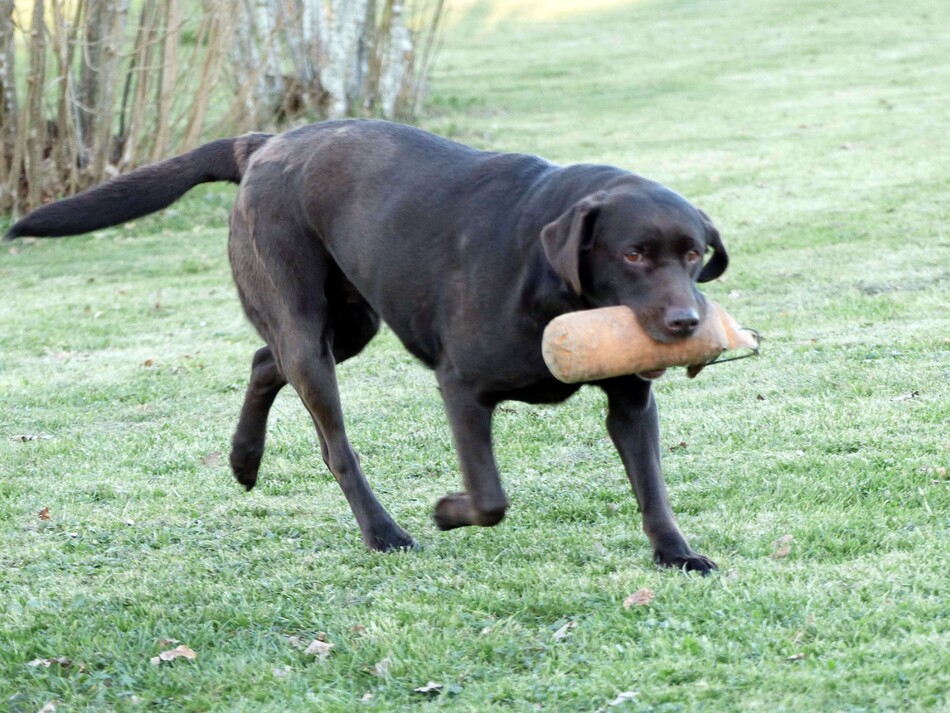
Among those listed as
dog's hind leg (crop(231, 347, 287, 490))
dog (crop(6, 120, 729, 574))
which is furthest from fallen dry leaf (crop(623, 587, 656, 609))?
dog's hind leg (crop(231, 347, 287, 490))

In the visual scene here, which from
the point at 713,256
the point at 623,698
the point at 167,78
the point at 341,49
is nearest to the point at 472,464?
the point at 713,256

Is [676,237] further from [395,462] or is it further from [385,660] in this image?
[395,462]

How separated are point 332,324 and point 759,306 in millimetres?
4430

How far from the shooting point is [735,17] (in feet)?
104

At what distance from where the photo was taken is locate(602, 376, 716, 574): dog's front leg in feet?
14.9

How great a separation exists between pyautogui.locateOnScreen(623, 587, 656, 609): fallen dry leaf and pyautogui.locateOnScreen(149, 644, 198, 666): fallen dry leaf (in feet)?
4.50

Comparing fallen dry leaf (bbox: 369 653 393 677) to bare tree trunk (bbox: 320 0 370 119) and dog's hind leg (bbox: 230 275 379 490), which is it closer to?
dog's hind leg (bbox: 230 275 379 490)

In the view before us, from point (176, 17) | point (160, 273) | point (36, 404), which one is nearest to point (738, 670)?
point (36, 404)

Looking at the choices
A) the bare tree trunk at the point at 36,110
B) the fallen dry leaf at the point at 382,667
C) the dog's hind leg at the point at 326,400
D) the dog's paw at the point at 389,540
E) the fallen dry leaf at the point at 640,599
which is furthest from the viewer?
the bare tree trunk at the point at 36,110

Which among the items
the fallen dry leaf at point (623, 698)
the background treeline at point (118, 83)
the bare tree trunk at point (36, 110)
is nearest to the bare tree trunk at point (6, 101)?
the background treeline at point (118, 83)

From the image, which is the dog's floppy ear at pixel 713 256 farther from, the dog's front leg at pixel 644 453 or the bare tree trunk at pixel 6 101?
the bare tree trunk at pixel 6 101

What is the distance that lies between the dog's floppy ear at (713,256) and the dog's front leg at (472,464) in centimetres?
88

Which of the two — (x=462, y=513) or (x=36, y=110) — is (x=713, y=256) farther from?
(x=36, y=110)

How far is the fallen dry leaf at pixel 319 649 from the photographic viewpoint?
405 cm
